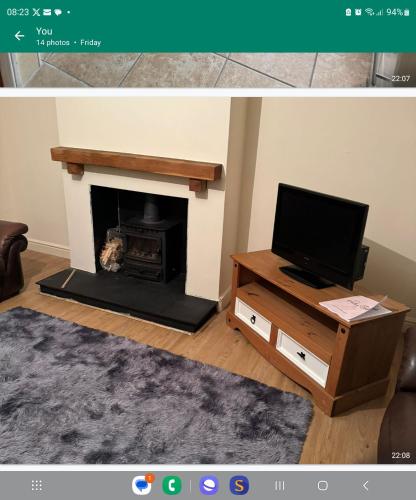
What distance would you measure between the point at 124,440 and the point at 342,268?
1.14 metres

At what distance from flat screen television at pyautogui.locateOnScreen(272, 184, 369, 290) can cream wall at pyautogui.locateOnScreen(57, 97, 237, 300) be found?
0.42 metres

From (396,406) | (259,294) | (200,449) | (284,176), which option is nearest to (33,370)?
(200,449)

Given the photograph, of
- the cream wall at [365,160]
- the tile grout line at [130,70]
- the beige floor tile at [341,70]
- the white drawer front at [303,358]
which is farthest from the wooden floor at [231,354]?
the tile grout line at [130,70]

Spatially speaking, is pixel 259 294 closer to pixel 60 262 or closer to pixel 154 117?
pixel 154 117

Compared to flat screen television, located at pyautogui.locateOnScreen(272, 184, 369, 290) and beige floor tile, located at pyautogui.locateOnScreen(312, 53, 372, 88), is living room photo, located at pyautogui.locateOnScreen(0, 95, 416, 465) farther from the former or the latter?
beige floor tile, located at pyautogui.locateOnScreen(312, 53, 372, 88)

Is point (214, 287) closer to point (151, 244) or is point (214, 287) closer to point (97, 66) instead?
point (151, 244)

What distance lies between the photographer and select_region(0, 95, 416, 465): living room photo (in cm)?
149

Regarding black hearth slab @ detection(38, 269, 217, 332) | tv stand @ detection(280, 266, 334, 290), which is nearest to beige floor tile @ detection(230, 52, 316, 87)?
tv stand @ detection(280, 266, 334, 290)

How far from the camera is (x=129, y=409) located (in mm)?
1604

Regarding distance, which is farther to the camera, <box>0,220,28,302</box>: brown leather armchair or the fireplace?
<box>0,220,28,302</box>: brown leather armchair

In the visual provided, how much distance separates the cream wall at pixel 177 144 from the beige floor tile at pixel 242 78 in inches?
47.0
